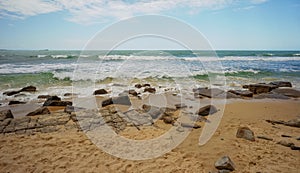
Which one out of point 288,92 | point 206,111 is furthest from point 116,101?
point 288,92

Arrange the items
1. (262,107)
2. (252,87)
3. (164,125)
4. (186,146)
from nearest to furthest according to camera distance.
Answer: (186,146) → (164,125) → (262,107) → (252,87)

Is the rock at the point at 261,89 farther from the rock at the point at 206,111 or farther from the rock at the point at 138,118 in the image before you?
the rock at the point at 138,118

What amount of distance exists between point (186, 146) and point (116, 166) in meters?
1.79

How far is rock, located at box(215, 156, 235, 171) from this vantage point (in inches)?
162

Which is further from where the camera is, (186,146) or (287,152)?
(186,146)

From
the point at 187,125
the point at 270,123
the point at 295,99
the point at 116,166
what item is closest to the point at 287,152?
the point at 270,123

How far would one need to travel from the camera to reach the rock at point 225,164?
4.11m

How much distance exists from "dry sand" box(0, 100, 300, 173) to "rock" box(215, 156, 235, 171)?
0.13 meters

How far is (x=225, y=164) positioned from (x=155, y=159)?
140 centimetres

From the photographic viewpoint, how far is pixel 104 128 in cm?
615

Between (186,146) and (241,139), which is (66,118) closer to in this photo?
(186,146)

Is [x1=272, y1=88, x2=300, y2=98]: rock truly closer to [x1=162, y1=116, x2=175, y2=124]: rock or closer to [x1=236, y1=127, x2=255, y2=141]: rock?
[x1=236, y1=127, x2=255, y2=141]: rock

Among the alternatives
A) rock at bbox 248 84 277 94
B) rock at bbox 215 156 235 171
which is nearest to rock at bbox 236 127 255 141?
rock at bbox 215 156 235 171

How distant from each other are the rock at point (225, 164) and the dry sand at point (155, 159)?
5.1 inches
